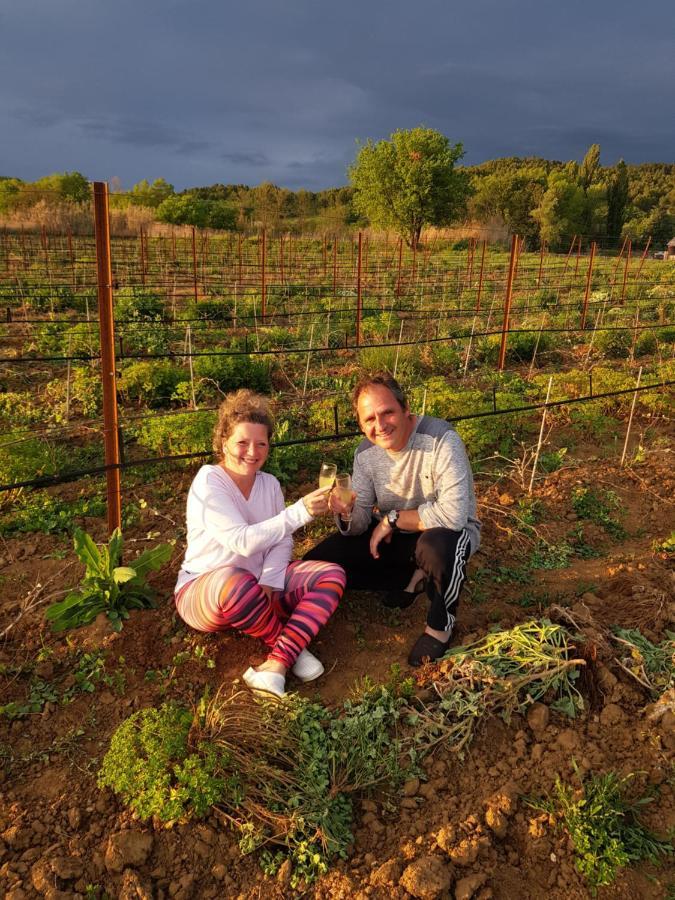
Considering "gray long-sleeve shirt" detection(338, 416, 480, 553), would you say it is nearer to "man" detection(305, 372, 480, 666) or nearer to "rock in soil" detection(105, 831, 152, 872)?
"man" detection(305, 372, 480, 666)

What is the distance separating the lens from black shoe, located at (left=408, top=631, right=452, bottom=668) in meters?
2.56

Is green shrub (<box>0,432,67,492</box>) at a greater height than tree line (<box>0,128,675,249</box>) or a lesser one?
→ lesser

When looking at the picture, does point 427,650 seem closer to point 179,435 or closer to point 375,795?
point 375,795

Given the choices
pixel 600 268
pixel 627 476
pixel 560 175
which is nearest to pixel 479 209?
pixel 560 175

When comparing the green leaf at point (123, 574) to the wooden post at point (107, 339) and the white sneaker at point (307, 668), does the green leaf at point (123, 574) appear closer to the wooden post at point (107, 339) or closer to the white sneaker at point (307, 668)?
the wooden post at point (107, 339)

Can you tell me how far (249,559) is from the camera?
8.55 feet

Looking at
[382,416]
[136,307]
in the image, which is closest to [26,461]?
[382,416]

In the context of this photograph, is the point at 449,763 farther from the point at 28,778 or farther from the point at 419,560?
the point at 28,778

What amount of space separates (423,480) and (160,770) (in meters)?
1.55

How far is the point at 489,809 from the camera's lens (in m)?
1.92

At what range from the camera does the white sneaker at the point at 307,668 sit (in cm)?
247

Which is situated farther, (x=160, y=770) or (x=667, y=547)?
(x=667, y=547)

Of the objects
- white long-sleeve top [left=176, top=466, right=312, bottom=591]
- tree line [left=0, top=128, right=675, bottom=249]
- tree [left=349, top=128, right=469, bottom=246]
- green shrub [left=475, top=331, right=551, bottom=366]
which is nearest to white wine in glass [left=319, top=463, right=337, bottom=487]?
white long-sleeve top [left=176, top=466, right=312, bottom=591]

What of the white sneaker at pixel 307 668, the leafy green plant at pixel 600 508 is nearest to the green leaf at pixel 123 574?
the white sneaker at pixel 307 668
